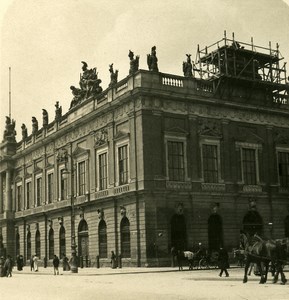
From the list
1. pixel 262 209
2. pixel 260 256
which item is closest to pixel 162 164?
pixel 262 209

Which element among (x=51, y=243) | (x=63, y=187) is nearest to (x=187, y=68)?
(x=63, y=187)

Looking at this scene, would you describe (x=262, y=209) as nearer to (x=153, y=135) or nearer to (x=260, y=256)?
(x=153, y=135)

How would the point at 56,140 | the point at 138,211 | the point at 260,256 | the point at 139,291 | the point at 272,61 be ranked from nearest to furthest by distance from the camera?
the point at 139,291 < the point at 260,256 < the point at 138,211 < the point at 272,61 < the point at 56,140

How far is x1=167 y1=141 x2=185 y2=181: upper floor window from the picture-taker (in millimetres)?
38812

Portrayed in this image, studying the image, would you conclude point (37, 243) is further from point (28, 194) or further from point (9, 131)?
point (9, 131)

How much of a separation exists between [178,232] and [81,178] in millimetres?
11406

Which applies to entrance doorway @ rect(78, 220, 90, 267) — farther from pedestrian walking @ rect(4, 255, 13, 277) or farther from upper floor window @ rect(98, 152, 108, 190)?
pedestrian walking @ rect(4, 255, 13, 277)

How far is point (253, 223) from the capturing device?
1642 inches

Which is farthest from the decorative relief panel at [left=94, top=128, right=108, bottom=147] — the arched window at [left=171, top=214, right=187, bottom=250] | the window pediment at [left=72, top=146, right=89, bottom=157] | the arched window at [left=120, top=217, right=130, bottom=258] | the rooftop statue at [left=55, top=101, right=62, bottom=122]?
the rooftop statue at [left=55, top=101, right=62, bottom=122]

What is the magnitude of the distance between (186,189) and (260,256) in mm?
17805

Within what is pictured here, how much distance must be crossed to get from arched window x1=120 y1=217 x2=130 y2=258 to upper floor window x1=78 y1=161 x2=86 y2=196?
7296 millimetres

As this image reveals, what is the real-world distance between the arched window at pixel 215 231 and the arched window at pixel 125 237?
5678mm

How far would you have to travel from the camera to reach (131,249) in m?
37.9

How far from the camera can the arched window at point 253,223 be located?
4128cm
